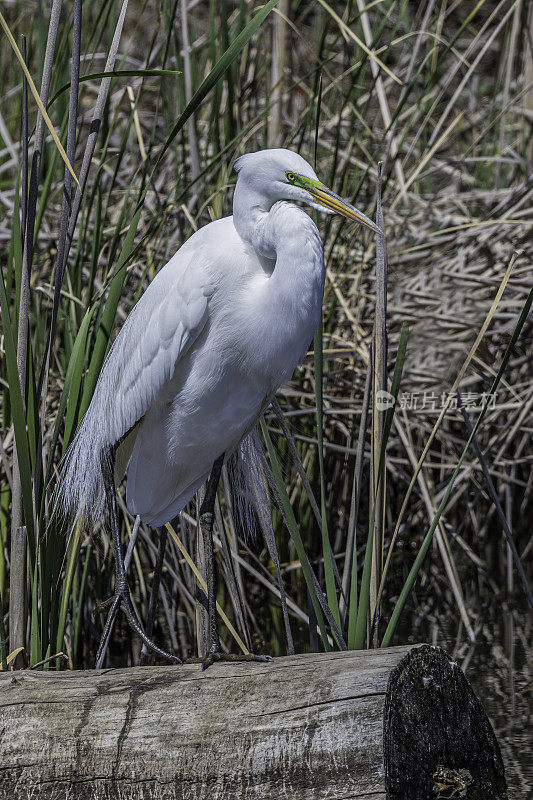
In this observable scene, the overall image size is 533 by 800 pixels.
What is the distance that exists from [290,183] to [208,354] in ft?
1.43

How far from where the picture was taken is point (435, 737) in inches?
58.6

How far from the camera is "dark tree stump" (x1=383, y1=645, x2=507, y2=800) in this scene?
1.43m

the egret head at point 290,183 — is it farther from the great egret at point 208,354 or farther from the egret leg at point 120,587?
the egret leg at point 120,587

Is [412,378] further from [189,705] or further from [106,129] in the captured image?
[189,705]

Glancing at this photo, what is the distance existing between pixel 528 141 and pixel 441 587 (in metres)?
2.07

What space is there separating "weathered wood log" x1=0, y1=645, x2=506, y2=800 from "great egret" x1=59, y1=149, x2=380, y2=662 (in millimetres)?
250

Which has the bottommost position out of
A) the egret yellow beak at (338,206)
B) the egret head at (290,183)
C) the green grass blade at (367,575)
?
the green grass blade at (367,575)

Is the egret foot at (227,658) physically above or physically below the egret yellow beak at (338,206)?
below

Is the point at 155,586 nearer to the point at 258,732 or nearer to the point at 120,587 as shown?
the point at 120,587

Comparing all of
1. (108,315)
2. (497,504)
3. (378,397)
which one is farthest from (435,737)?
(108,315)

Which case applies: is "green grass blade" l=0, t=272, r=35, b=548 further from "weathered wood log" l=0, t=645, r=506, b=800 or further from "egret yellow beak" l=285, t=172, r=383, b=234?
"egret yellow beak" l=285, t=172, r=383, b=234

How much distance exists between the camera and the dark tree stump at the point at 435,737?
1434mm

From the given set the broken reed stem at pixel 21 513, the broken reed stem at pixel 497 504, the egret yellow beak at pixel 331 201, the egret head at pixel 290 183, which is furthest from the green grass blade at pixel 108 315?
the broken reed stem at pixel 497 504

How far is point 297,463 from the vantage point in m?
1.97
